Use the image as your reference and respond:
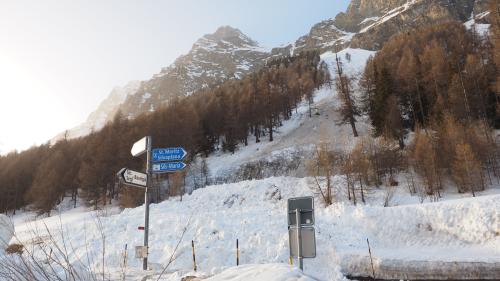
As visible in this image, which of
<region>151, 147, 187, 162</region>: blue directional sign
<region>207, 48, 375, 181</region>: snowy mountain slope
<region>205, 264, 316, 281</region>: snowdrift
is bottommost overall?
<region>205, 264, 316, 281</region>: snowdrift

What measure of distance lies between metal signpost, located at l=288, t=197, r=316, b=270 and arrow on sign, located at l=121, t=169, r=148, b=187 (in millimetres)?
4362

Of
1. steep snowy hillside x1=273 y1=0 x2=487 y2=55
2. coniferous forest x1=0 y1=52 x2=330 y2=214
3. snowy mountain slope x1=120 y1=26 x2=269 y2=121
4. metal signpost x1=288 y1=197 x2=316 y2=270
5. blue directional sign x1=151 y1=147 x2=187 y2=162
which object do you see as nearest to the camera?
metal signpost x1=288 y1=197 x2=316 y2=270

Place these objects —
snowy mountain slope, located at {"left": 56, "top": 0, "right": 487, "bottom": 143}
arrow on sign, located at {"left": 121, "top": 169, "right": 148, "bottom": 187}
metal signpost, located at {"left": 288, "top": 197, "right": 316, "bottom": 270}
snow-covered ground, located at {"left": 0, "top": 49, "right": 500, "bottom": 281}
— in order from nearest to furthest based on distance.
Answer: metal signpost, located at {"left": 288, "top": 197, "right": 316, "bottom": 270}
arrow on sign, located at {"left": 121, "top": 169, "right": 148, "bottom": 187}
snow-covered ground, located at {"left": 0, "top": 49, "right": 500, "bottom": 281}
snowy mountain slope, located at {"left": 56, "top": 0, "right": 487, "bottom": 143}

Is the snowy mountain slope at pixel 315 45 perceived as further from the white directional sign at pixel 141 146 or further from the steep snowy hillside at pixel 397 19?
the white directional sign at pixel 141 146

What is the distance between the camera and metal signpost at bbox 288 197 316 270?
6.54 meters

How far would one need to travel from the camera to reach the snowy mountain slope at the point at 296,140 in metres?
41.5

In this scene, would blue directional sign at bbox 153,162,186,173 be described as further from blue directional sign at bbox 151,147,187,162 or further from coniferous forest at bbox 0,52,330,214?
coniferous forest at bbox 0,52,330,214

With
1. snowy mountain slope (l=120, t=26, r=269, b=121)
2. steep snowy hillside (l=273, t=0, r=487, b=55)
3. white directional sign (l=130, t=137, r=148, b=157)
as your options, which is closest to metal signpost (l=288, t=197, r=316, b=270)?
white directional sign (l=130, t=137, r=148, b=157)

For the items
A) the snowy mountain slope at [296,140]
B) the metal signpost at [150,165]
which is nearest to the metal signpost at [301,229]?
the metal signpost at [150,165]

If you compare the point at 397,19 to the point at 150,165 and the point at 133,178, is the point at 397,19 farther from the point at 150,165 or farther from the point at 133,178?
the point at 133,178

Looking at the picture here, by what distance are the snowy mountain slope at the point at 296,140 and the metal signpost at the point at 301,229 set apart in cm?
2415

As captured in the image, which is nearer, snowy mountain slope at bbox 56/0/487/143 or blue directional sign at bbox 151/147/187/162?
blue directional sign at bbox 151/147/187/162

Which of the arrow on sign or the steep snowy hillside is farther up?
the steep snowy hillside

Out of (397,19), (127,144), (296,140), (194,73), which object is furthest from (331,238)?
(194,73)
